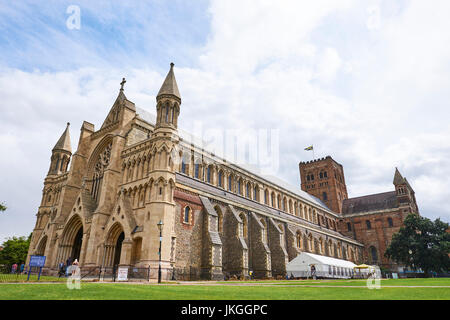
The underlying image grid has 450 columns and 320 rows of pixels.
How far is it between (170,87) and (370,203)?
6087 centimetres

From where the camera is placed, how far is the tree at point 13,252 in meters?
53.2

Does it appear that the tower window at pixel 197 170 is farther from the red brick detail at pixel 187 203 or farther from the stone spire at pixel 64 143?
the stone spire at pixel 64 143

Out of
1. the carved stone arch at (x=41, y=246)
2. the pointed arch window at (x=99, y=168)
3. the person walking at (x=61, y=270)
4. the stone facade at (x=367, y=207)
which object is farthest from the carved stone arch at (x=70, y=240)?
the stone facade at (x=367, y=207)

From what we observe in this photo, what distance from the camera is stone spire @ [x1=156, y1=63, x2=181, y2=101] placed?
3097 cm

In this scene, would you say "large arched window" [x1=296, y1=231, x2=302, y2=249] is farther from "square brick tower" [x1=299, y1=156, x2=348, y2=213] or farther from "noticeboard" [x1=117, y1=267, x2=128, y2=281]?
"square brick tower" [x1=299, y1=156, x2=348, y2=213]

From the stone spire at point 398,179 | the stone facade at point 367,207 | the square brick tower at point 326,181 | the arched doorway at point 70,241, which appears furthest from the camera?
the square brick tower at point 326,181

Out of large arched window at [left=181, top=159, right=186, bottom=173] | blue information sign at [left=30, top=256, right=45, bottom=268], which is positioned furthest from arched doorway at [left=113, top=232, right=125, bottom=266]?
large arched window at [left=181, top=159, right=186, bottom=173]

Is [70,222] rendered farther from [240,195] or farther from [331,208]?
[331,208]

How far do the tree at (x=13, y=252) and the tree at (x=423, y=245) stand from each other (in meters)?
64.0

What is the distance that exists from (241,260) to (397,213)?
5040cm

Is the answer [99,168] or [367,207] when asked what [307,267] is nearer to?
[99,168]

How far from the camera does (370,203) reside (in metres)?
72.9

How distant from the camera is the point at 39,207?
135 feet

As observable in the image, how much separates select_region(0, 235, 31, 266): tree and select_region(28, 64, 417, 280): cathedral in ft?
64.8
